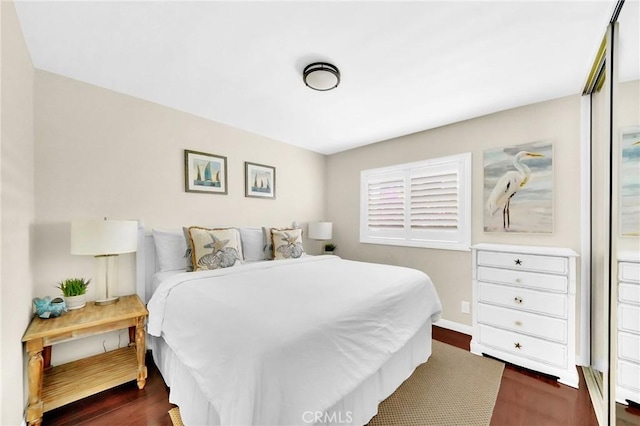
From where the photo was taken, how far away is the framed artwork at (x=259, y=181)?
339 centimetres

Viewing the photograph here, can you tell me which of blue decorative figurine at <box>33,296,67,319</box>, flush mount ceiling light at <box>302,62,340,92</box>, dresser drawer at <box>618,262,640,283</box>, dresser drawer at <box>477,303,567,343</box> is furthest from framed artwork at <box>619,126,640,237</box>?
blue decorative figurine at <box>33,296,67,319</box>

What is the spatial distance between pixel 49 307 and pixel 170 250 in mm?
859

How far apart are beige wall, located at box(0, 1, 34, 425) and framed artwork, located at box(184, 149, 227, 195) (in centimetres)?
118

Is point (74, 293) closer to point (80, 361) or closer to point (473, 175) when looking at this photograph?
point (80, 361)

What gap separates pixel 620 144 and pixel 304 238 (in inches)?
134

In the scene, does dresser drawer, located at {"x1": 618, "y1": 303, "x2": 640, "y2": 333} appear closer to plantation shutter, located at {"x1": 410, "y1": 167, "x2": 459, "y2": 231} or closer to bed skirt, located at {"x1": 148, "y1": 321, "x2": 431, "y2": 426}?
bed skirt, located at {"x1": 148, "y1": 321, "x2": 431, "y2": 426}

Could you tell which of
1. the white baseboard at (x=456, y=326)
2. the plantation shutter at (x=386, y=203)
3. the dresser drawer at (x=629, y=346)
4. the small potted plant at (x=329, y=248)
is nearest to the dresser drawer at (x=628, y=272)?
the dresser drawer at (x=629, y=346)

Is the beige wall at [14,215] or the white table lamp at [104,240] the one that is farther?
the white table lamp at [104,240]

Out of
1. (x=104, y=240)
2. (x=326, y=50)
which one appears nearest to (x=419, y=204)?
(x=326, y=50)

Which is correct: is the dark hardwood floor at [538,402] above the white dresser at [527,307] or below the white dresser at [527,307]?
below

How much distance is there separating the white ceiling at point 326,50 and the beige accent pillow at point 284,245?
4.55 ft

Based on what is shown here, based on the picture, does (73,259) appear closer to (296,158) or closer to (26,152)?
(26,152)

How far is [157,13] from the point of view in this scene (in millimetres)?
1480

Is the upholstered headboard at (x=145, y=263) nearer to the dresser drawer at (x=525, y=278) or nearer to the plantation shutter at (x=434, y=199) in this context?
the plantation shutter at (x=434, y=199)
